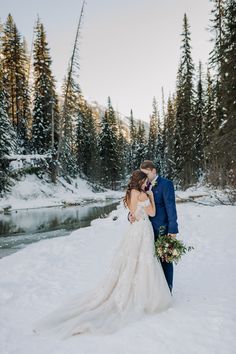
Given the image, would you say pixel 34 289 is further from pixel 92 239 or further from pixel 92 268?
pixel 92 239

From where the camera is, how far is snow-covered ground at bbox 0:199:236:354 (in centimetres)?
364

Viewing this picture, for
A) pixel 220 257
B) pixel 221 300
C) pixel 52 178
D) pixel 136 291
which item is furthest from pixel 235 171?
pixel 52 178

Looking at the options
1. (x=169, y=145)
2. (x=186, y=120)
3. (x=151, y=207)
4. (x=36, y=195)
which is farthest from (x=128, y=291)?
(x=169, y=145)

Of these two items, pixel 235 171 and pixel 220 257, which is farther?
pixel 235 171

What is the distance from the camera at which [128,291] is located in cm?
442

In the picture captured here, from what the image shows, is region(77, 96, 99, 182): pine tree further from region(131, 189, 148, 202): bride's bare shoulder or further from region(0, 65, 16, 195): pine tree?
region(131, 189, 148, 202): bride's bare shoulder

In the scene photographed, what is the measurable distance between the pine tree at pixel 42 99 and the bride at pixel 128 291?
30345 millimetres

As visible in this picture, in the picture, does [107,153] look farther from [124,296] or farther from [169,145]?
[124,296]

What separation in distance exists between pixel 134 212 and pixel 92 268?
10.6 ft

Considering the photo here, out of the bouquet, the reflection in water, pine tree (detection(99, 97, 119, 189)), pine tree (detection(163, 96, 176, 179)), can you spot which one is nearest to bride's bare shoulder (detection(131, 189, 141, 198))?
the bouquet

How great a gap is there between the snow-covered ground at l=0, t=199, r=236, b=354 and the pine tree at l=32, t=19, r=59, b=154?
2544 cm

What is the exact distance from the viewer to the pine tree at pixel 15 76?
35219 millimetres

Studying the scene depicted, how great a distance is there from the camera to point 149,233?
4766 mm

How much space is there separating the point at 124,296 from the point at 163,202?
59.5 inches
